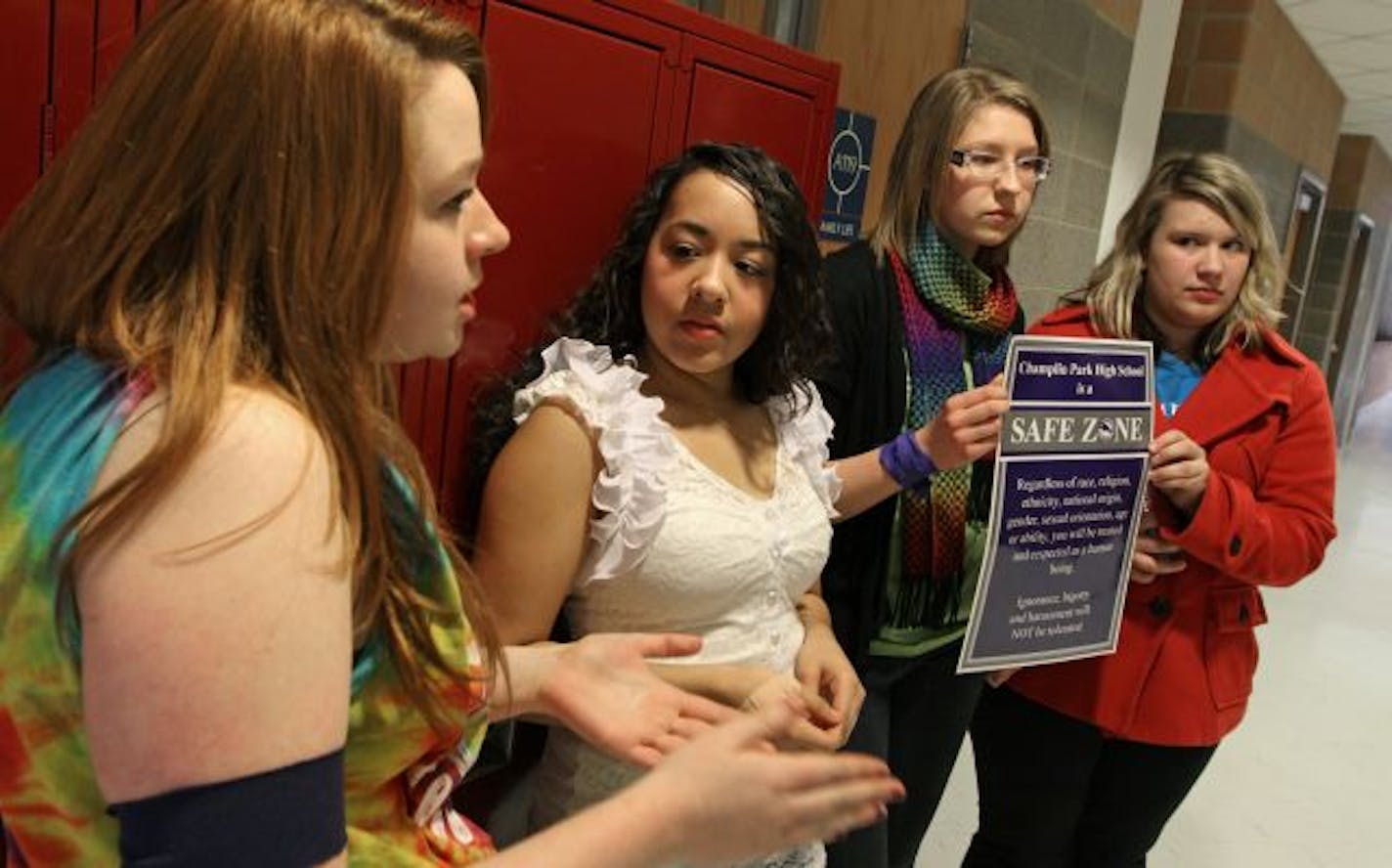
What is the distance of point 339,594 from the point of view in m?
0.63

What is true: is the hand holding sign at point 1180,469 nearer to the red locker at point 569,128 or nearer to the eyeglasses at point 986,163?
the eyeglasses at point 986,163

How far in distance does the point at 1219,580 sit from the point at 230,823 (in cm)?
174

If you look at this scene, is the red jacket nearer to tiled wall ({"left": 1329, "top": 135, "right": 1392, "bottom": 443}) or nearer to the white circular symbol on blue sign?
the white circular symbol on blue sign

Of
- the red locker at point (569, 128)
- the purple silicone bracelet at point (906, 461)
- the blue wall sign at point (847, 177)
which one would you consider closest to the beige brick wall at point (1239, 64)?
the blue wall sign at point (847, 177)

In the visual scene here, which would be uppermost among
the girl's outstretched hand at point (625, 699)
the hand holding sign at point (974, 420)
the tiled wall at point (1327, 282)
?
the tiled wall at point (1327, 282)

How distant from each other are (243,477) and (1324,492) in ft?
6.09

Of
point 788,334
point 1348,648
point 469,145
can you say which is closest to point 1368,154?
point 1348,648

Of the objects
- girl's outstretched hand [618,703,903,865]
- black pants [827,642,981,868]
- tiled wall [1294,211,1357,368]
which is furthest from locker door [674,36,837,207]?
tiled wall [1294,211,1357,368]

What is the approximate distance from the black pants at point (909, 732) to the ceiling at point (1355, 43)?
18.6 feet

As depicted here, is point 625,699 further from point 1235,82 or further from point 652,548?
point 1235,82

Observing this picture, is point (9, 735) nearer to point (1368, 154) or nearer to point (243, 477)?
point (243, 477)

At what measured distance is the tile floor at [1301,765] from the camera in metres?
→ 2.94

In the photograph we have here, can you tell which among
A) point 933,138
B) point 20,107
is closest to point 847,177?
point 933,138

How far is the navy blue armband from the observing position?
58 centimetres
